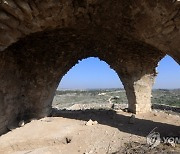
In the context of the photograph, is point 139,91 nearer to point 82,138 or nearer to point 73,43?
point 73,43

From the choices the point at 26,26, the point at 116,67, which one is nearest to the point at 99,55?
the point at 116,67

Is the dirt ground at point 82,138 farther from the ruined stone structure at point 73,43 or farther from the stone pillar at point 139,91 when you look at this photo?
the stone pillar at point 139,91

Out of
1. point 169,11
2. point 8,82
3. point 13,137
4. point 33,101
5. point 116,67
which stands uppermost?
point 169,11

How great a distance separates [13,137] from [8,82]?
1.61 meters

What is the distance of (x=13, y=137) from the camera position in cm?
591

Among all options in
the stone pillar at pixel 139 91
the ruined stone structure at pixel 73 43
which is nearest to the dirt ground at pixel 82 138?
the ruined stone structure at pixel 73 43

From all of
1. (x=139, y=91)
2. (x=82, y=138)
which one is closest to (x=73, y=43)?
(x=82, y=138)

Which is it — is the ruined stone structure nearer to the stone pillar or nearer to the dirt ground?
the stone pillar

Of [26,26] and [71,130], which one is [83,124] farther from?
[26,26]

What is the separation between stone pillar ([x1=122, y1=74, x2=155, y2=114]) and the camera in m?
9.17

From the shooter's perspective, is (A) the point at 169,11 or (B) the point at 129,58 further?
(B) the point at 129,58

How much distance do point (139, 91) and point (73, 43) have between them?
321cm

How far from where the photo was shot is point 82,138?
554cm

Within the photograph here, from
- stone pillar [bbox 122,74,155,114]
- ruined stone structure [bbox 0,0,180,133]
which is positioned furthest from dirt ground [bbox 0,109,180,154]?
stone pillar [bbox 122,74,155,114]
